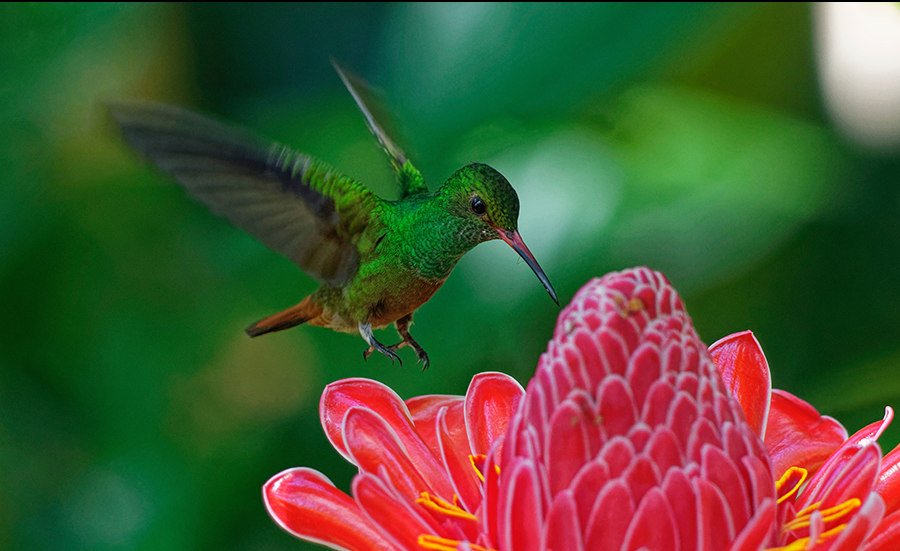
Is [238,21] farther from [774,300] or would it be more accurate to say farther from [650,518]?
[650,518]

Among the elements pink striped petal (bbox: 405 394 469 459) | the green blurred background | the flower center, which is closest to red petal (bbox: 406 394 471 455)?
pink striped petal (bbox: 405 394 469 459)

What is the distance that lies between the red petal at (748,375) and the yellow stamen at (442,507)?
1.42ft

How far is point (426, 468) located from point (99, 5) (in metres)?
2.27

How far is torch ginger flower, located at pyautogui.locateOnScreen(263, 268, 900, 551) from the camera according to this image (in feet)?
2.87

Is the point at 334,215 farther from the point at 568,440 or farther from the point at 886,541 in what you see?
the point at 886,541

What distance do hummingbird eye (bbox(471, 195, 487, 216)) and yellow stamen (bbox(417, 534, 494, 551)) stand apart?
527mm

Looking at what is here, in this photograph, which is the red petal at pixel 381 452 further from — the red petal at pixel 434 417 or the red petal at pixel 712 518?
the red petal at pixel 712 518

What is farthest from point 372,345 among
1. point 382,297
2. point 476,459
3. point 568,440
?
point 568,440

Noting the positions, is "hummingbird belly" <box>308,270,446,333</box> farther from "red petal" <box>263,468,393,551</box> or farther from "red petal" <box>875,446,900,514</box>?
"red petal" <box>875,446,900,514</box>

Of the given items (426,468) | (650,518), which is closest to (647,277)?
(650,518)

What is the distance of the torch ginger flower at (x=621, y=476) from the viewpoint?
875 millimetres

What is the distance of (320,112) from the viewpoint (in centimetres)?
270

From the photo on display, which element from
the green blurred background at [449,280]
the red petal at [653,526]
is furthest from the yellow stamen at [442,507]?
the green blurred background at [449,280]

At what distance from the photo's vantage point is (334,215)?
1435 millimetres
